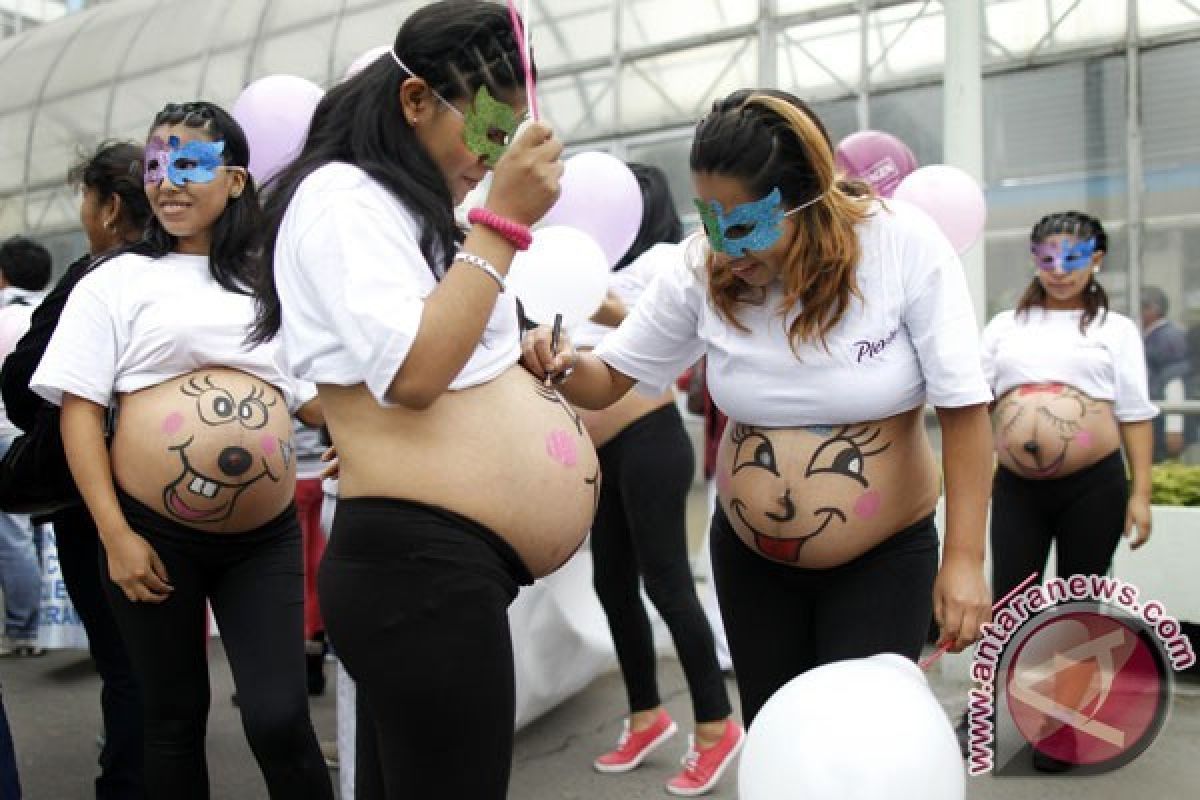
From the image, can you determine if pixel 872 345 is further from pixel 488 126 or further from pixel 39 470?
pixel 39 470

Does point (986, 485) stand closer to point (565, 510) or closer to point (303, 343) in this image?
point (565, 510)

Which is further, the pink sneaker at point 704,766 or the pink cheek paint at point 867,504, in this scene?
the pink sneaker at point 704,766

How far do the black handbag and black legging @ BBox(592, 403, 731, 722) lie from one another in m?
1.50

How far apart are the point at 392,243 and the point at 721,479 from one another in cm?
92

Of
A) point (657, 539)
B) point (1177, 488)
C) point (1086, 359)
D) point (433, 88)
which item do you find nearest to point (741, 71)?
point (1177, 488)

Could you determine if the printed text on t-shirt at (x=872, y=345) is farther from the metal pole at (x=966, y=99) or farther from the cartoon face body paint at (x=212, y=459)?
the metal pole at (x=966, y=99)

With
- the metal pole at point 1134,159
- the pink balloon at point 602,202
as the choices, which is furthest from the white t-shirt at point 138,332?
the metal pole at point 1134,159

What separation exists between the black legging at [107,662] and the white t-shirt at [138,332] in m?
0.70

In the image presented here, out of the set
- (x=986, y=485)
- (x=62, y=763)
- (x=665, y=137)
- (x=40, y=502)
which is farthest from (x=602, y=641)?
(x=665, y=137)

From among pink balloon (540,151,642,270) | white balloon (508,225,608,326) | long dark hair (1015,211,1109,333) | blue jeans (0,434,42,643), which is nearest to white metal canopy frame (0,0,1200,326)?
long dark hair (1015,211,1109,333)

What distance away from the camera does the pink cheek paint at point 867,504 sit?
6.49ft

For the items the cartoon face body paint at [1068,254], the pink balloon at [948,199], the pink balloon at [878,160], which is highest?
the pink balloon at [878,160]

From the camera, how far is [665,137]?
346 inches

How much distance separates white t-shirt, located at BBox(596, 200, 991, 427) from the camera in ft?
6.25
